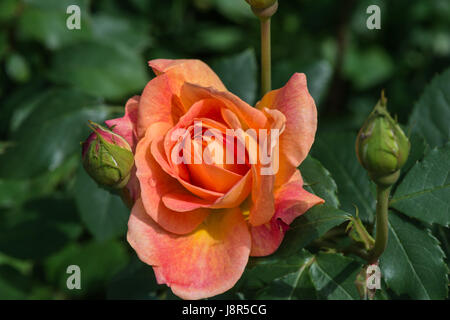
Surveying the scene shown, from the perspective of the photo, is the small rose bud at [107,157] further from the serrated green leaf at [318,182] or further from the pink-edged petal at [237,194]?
the serrated green leaf at [318,182]

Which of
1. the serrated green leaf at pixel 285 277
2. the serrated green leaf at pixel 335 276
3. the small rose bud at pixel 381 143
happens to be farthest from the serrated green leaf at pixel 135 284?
the small rose bud at pixel 381 143

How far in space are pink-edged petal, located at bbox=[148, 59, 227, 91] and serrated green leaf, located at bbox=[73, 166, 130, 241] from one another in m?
0.49

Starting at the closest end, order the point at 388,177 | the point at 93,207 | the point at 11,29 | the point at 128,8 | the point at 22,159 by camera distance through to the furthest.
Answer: the point at 388,177, the point at 93,207, the point at 22,159, the point at 11,29, the point at 128,8

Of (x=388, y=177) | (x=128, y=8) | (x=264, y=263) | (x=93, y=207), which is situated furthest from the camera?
(x=128, y=8)

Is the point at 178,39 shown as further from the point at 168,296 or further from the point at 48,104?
the point at 168,296

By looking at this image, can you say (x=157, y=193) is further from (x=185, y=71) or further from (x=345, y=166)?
(x=345, y=166)

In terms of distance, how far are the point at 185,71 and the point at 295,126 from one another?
0.22 metres

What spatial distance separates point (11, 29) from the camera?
1906mm

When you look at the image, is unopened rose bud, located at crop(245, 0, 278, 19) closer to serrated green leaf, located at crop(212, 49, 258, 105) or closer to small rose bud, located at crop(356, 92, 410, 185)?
small rose bud, located at crop(356, 92, 410, 185)

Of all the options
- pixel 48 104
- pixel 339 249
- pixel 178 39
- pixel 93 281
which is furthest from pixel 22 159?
pixel 178 39

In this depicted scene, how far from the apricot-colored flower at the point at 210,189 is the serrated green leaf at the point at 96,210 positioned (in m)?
0.46

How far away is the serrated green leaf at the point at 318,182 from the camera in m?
0.99

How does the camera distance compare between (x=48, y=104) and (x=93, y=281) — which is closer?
(x=48, y=104)

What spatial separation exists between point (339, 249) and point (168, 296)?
354 millimetres
